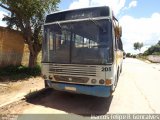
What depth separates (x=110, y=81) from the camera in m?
Result: 6.91

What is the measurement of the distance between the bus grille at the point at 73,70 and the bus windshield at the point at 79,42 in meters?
0.16

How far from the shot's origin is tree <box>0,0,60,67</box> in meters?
12.7

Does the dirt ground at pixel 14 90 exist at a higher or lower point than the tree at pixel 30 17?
lower

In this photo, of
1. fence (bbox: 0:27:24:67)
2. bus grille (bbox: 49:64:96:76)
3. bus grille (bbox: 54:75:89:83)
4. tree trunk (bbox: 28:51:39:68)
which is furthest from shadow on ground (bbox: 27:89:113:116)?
tree trunk (bbox: 28:51:39:68)

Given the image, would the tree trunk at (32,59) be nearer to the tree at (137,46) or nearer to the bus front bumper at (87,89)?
the bus front bumper at (87,89)

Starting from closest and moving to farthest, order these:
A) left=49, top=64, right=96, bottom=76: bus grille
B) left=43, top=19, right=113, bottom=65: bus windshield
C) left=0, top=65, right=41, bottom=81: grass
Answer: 1. left=43, top=19, right=113, bottom=65: bus windshield
2. left=49, top=64, right=96, bottom=76: bus grille
3. left=0, top=65, right=41, bottom=81: grass

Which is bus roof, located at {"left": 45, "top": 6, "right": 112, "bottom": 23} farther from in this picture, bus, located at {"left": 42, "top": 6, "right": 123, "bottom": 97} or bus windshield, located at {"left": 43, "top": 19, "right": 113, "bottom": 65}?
bus windshield, located at {"left": 43, "top": 19, "right": 113, "bottom": 65}

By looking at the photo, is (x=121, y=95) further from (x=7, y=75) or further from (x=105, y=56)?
(x=7, y=75)

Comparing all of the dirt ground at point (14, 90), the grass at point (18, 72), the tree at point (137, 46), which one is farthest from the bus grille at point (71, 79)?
the tree at point (137, 46)

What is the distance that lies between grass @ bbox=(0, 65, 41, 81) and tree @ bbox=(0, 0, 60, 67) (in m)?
0.77

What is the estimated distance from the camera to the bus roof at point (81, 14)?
7.08m

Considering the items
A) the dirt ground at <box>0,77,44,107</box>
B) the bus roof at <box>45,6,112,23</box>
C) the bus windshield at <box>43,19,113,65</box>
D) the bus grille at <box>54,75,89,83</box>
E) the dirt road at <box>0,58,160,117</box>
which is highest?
the bus roof at <box>45,6,112,23</box>

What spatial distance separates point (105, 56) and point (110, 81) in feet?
2.64

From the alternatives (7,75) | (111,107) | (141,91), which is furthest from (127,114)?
(7,75)
